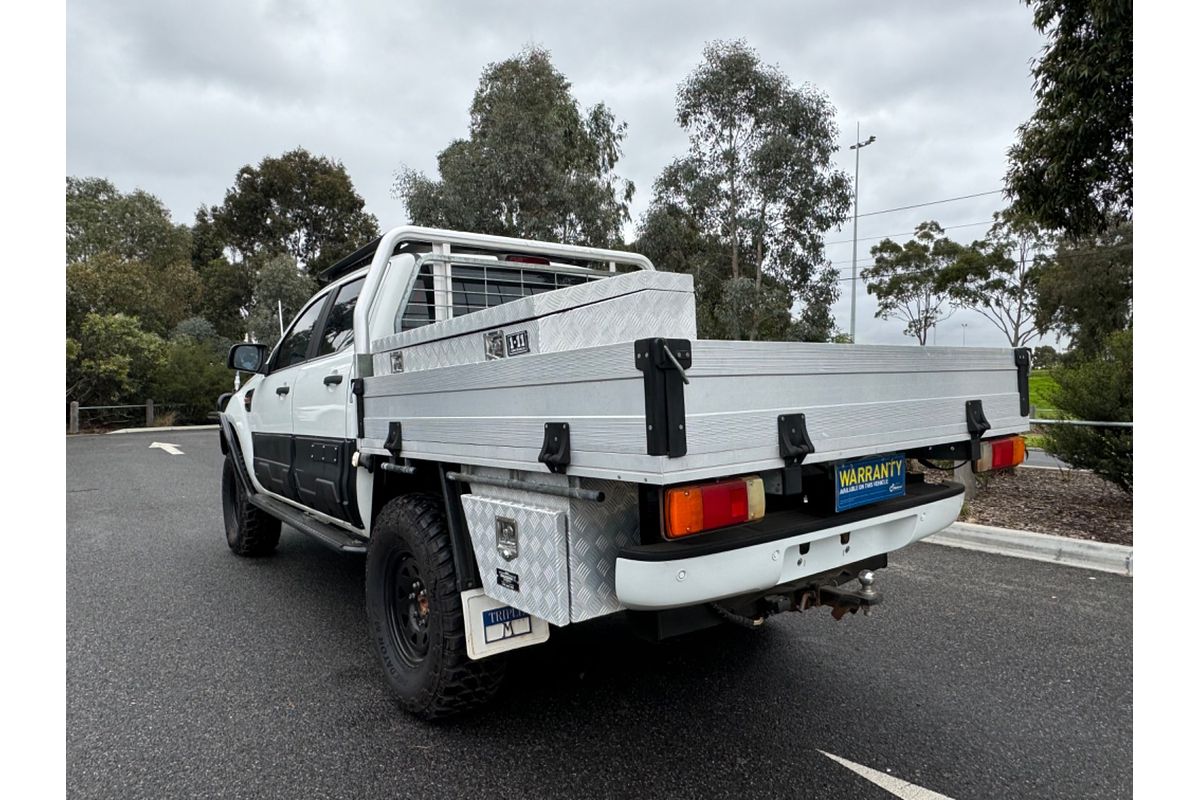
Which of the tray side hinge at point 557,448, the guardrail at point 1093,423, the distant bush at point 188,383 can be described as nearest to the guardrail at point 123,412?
the distant bush at point 188,383

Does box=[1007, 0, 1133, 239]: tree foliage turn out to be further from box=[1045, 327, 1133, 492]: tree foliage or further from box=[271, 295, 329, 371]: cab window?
box=[271, 295, 329, 371]: cab window

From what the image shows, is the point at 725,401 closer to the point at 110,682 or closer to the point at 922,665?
the point at 922,665

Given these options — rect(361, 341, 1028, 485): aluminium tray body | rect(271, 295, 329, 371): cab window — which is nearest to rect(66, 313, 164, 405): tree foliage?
rect(271, 295, 329, 371): cab window

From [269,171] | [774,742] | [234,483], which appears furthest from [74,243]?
[774,742]

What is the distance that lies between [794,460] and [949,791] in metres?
1.34

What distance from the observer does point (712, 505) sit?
2.00m

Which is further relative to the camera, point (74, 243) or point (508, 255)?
point (74, 243)

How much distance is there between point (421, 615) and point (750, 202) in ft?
47.3

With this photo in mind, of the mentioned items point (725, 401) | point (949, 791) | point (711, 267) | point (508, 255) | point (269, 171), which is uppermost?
point (269, 171)

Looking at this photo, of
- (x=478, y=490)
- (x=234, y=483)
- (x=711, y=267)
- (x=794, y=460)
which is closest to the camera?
(x=794, y=460)

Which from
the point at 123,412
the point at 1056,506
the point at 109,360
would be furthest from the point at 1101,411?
the point at 123,412

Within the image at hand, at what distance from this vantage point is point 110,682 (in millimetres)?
3334

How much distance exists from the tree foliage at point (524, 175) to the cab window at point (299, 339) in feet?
37.2

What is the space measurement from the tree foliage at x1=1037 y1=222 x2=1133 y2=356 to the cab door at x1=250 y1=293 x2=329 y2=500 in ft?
90.2
